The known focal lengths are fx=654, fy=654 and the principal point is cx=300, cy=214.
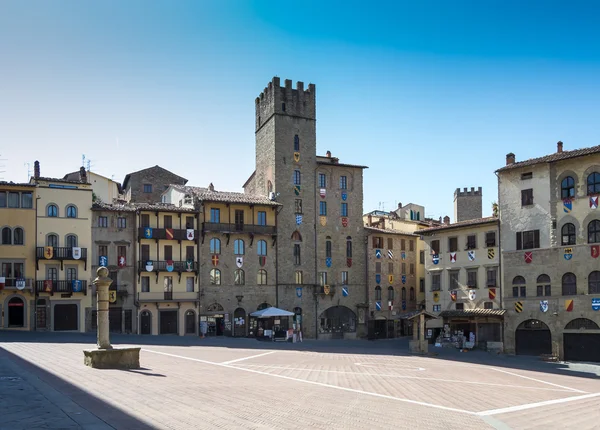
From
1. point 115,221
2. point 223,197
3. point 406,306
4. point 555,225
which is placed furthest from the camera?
point 406,306

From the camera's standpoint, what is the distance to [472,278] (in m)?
54.2

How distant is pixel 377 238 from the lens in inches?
2670

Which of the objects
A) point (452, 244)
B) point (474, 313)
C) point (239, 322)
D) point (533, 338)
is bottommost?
point (533, 338)

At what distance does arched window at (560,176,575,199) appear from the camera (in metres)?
47.9

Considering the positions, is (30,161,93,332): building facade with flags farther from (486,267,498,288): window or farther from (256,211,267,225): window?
(486,267,498,288): window

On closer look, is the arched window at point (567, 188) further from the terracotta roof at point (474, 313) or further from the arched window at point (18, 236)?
the arched window at point (18, 236)

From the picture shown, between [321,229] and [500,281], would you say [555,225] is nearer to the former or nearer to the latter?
[500,281]

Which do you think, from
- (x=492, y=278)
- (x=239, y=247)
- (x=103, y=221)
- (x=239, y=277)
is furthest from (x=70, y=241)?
(x=492, y=278)

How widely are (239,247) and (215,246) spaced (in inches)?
92.9

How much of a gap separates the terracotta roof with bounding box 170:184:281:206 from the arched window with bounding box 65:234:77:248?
11175 millimetres

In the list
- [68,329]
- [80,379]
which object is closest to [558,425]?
[80,379]

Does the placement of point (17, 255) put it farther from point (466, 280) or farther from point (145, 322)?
point (466, 280)

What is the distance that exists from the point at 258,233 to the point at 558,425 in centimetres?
4428

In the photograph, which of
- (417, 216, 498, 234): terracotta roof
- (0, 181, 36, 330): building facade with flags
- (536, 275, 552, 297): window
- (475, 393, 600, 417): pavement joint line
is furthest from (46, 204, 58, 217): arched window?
(475, 393, 600, 417): pavement joint line
